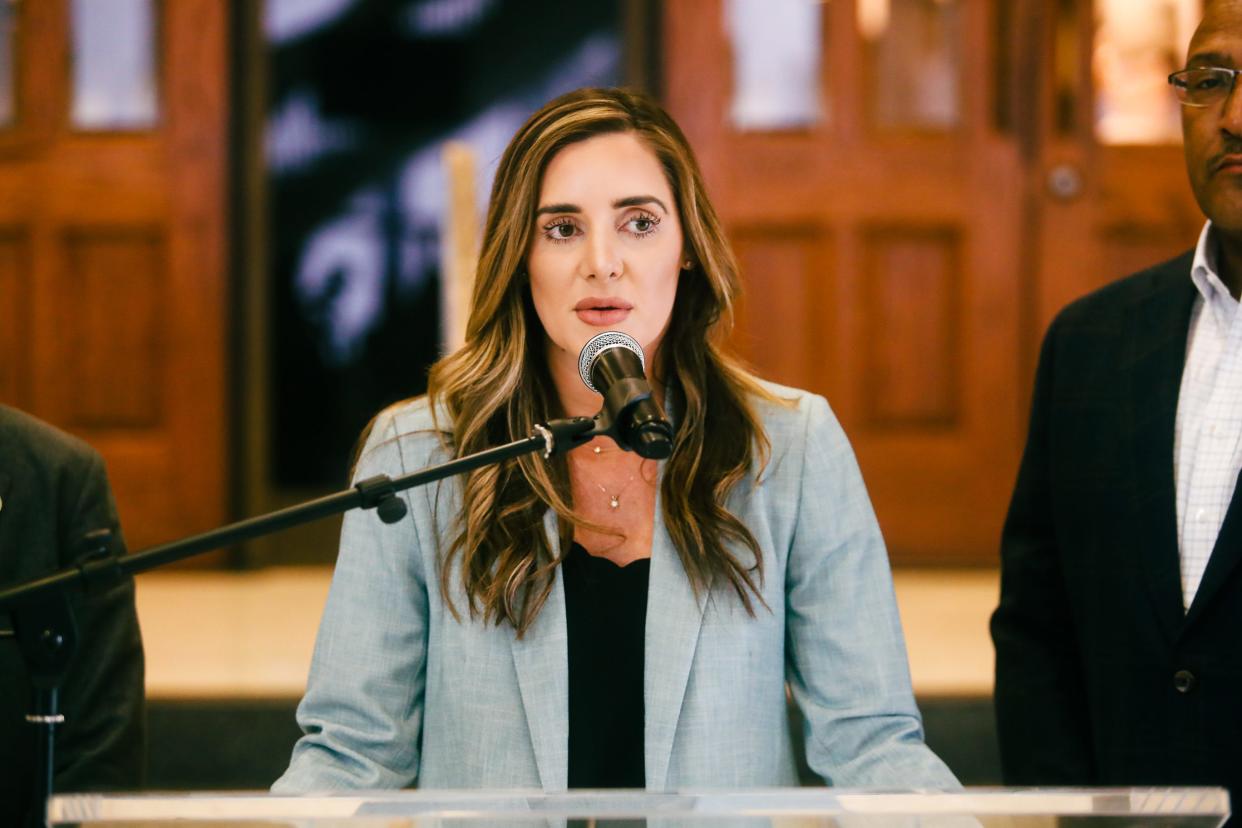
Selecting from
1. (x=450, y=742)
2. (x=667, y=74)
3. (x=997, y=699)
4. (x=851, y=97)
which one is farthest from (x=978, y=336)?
(x=450, y=742)

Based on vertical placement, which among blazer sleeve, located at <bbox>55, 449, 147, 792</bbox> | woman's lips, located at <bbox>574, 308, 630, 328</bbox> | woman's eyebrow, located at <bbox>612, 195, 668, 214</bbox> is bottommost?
blazer sleeve, located at <bbox>55, 449, 147, 792</bbox>

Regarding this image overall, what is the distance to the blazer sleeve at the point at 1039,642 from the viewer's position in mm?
1657

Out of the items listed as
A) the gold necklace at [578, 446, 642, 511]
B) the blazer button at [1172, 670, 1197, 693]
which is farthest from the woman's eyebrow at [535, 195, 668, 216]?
the blazer button at [1172, 670, 1197, 693]

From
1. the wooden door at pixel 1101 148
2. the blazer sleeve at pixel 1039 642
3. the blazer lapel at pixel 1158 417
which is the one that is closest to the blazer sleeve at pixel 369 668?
the blazer sleeve at pixel 1039 642

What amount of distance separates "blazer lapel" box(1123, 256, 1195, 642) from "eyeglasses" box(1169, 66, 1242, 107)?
21cm

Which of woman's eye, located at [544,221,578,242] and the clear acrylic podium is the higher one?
woman's eye, located at [544,221,578,242]

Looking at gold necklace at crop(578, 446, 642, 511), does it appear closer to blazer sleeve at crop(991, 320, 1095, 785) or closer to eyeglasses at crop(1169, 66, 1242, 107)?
blazer sleeve at crop(991, 320, 1095, 785)

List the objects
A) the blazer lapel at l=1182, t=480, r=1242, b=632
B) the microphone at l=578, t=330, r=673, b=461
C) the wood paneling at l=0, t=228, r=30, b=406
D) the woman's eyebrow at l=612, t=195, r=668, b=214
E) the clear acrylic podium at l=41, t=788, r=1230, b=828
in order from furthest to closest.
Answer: the wood paneling at l=0, t=228, r=30, b=406 → the woman's eyebrow at l=612, t=195, r=668, b=214 → the blazer lapel at l=1182, t=480, r=1242, b=632 → the microphone at l=578, t=330, r=673, b=461 → the clear acrylic podium at l=41, t=788, r=1230, b=828

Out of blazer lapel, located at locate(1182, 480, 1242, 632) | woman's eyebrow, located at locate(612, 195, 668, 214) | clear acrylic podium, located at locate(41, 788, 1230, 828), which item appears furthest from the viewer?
woman's eyebrow, located at locate(612, 195, 668, 214)

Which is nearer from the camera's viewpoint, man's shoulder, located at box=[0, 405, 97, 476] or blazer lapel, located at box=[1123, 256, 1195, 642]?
blazer lapel, located at box=[1123, 256, 1195, 642]

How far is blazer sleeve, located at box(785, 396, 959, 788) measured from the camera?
1.50m

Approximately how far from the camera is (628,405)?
1.11 metres

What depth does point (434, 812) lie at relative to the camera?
920 mm

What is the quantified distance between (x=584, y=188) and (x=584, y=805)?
2.73ft
